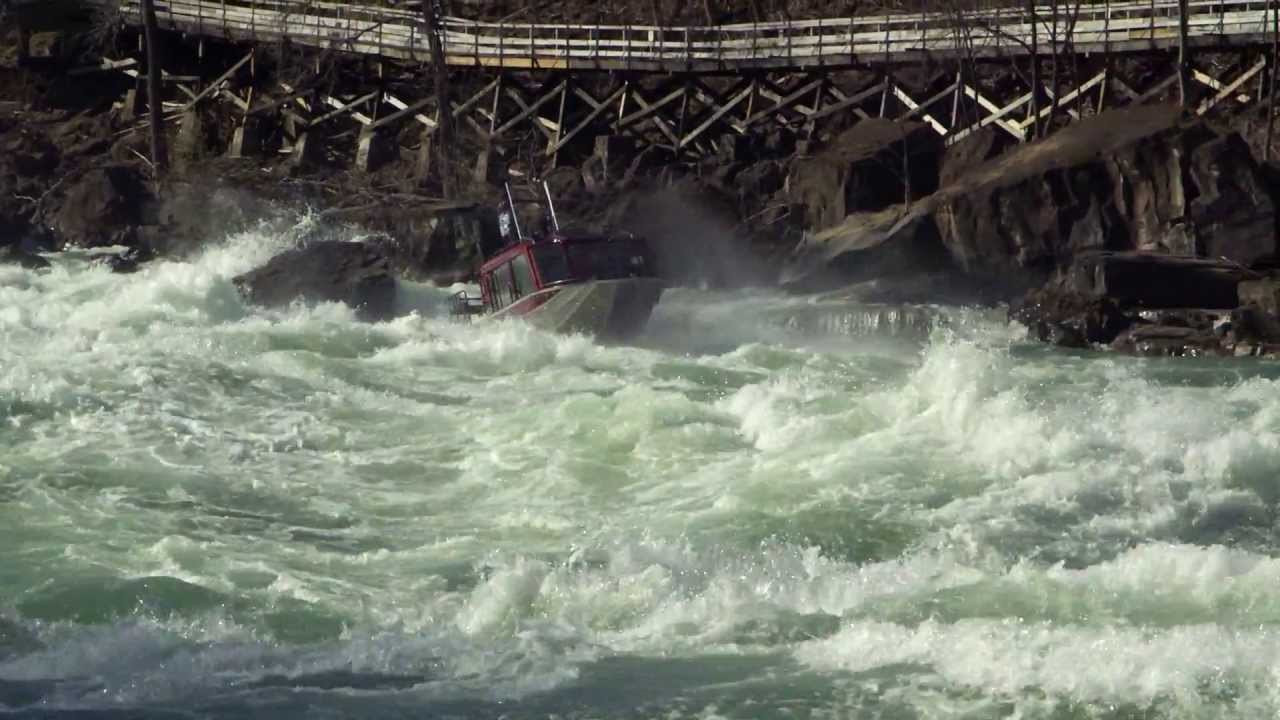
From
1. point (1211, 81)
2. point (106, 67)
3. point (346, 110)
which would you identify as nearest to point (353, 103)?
point (346, 110)

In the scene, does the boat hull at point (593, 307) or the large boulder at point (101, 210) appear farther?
the large boulder at point (101, 210)

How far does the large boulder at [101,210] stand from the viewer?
122 feet

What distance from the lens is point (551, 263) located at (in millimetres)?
27234

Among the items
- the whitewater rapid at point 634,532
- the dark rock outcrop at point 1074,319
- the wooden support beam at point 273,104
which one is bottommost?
the whitewater rapid at point 634,532

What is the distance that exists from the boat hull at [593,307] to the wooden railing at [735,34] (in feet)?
39.7

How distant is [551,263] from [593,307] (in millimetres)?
1153

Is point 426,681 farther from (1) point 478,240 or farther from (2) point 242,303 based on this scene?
(1) point 478,240

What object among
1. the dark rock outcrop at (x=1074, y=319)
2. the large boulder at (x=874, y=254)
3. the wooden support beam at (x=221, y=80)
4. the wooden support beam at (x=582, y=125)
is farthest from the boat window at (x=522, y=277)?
the wooden support beam at (x=221, y=80)

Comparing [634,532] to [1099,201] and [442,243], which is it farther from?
[442,243]

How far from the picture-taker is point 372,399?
76.2 ft

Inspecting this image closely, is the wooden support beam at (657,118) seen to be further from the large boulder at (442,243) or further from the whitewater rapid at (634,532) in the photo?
the whitewater rapid at (634,532)

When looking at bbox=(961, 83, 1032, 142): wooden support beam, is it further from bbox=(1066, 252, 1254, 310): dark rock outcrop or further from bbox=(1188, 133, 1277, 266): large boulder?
bbox=(1066, 252, 1254, 310): dark rock outcrop

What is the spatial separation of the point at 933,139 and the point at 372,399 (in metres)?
15.9

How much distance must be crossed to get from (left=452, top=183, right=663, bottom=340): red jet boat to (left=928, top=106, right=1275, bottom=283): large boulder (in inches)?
236
